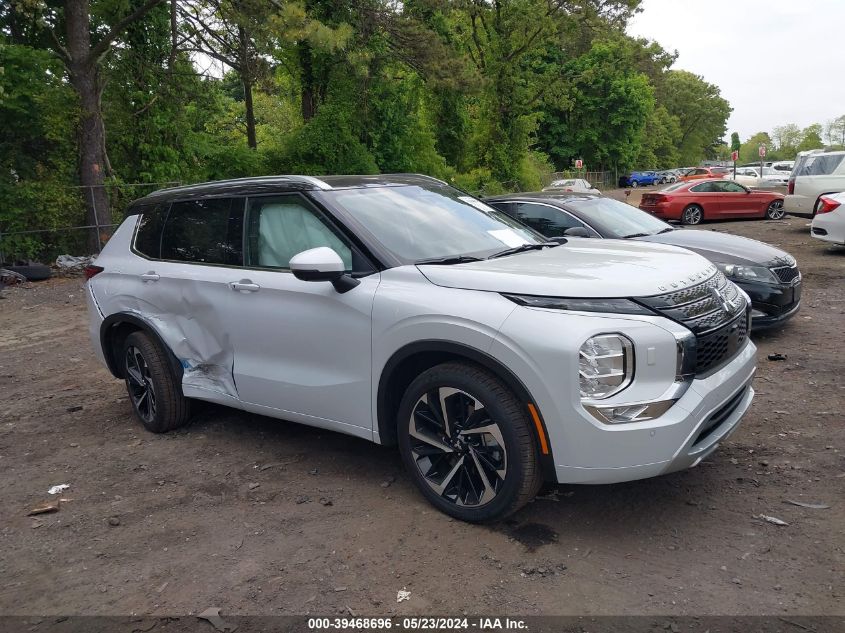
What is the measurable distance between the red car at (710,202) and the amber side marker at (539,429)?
18.1m

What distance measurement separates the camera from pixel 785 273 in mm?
7164

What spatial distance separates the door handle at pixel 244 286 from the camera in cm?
431

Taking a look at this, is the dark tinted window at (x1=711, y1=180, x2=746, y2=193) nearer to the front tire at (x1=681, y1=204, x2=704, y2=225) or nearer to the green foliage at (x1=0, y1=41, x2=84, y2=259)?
the front tire at (x1=681, y1=204, x2=704, y2=225)

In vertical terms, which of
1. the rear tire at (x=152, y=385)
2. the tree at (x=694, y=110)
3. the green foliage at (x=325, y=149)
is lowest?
the rear tire at (x=152, y=385)

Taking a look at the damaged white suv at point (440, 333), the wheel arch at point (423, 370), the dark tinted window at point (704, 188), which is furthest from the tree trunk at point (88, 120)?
the dark tinted window at point (704, 188)

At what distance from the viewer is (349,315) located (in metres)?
3.83

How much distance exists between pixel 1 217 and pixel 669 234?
13.6m

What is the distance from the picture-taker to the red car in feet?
65.9

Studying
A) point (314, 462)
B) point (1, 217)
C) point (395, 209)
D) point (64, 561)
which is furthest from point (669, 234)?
point (1, 217)

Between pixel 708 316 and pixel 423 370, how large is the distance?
1.45 meters

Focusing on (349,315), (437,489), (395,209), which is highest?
(395,209)

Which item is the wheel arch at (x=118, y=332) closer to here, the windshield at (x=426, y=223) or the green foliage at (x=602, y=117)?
the windshield at (x=426, y=223)

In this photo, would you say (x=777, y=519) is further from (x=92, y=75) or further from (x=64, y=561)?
(x=92, y=75)

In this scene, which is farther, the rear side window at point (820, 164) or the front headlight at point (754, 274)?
the rear side window at point (820, 164)
